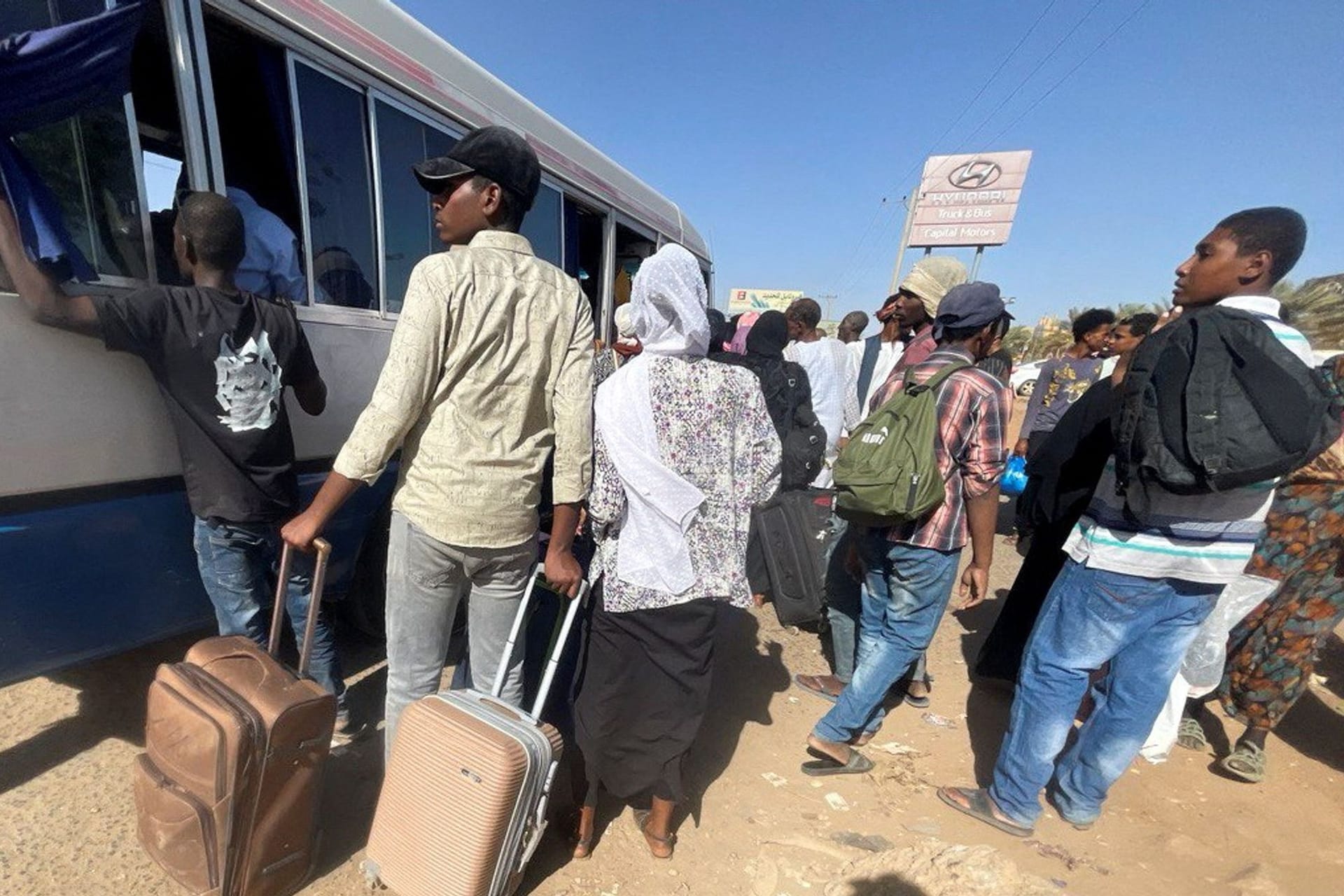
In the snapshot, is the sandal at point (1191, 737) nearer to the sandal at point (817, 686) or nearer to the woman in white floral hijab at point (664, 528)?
the sandal at point (817, 686)

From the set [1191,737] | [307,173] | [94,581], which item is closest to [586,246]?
[307,173]

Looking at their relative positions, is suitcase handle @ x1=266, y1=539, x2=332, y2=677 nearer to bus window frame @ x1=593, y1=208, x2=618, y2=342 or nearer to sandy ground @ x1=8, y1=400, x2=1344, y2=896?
sandy ground @ x1=8, y1=400, x2=1344, y2=896

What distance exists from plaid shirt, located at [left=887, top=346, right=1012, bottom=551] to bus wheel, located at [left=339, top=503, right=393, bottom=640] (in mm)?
2286

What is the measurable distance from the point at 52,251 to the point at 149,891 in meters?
1.83

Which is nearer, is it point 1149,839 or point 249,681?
point 249,681

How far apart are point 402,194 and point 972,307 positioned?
2.44 m

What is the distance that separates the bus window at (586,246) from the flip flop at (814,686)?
2.38 m

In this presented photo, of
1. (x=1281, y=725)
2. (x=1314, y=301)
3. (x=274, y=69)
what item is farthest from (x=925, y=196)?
(x=274, y=69)

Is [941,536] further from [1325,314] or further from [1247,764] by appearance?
[1325,314]

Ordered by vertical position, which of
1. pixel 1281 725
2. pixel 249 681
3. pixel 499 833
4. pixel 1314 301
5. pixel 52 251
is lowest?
pixel 1281 725

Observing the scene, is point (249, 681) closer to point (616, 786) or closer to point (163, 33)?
point (616, 786)

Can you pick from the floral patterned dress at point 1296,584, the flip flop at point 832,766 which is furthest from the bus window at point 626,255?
the floral patterned dress at point 1296,584

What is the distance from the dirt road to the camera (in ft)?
6.35

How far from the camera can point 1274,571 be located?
2.72 meters
